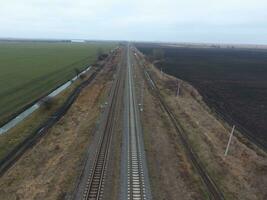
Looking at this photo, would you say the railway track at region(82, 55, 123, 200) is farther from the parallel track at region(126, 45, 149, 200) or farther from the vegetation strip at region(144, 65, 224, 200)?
the vegetation strip at region(144, 65, 224, 200)

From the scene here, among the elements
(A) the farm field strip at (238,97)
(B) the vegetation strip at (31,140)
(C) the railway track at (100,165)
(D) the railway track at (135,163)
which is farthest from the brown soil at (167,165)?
(B) the vegetation strip at (31,140)

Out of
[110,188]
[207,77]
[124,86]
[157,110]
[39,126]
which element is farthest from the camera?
[207,77]

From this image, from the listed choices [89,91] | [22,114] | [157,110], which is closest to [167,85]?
[89,91]

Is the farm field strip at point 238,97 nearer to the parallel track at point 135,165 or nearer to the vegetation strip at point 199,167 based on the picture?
the vegetation strip at point 199,167

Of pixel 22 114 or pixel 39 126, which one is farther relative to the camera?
pixel 22 114

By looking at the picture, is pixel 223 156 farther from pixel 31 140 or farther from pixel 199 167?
pixel 31 140

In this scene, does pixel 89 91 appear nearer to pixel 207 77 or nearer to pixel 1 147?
pixel 1 147

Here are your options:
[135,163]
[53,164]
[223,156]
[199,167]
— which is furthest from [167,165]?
[53,164]
